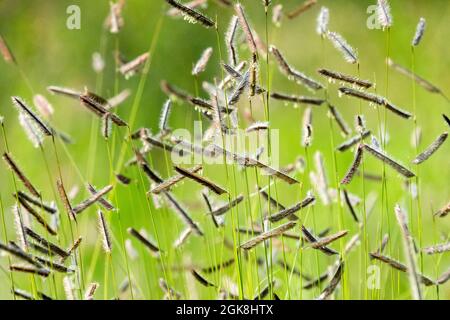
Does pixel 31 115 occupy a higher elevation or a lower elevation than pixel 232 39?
lower

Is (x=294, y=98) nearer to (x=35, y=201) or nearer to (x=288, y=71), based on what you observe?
(x=288, y=71)

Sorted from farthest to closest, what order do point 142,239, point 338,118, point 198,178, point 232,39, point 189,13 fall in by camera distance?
point 338,118 < point 142,239 < point 232,39 < point 189,13 < point 198,178

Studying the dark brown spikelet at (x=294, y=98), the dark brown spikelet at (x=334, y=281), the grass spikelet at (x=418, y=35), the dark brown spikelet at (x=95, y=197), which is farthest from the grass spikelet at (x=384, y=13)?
the dark brown spikelet at (x=95, y=197)

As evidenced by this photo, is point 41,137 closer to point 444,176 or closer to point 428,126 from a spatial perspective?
point 444,176

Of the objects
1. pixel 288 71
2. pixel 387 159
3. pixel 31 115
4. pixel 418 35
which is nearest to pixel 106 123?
pixel 31 115

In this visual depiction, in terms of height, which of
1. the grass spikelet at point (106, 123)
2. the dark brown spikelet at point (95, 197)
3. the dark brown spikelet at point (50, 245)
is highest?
the grass spikelet at point (106, 123)

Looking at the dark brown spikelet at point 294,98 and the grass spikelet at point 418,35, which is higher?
the grass spikelet at point 418,35

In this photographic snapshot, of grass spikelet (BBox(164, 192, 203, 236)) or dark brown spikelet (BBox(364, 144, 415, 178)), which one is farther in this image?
grass spikelet (BBox(164, 192, 203, 236))

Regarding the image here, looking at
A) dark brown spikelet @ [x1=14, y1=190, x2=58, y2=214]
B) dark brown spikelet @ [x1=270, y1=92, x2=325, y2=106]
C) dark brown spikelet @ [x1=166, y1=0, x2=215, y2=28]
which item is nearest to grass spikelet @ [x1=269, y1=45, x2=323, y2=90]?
dark brown spikelet @ [x1=270, y1=92, x2=325, y2=106]

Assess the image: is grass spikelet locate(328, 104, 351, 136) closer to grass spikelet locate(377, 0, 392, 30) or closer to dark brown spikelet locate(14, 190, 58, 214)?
grass spikelet locate(377, 0, 392, 30)

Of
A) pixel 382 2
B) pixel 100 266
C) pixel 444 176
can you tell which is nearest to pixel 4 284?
pixel 100 266

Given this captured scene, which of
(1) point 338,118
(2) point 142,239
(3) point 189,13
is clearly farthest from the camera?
(1) point 338,118

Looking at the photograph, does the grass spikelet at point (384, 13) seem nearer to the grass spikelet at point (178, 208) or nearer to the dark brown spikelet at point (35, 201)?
the grass spikelet at point (178, 208)
